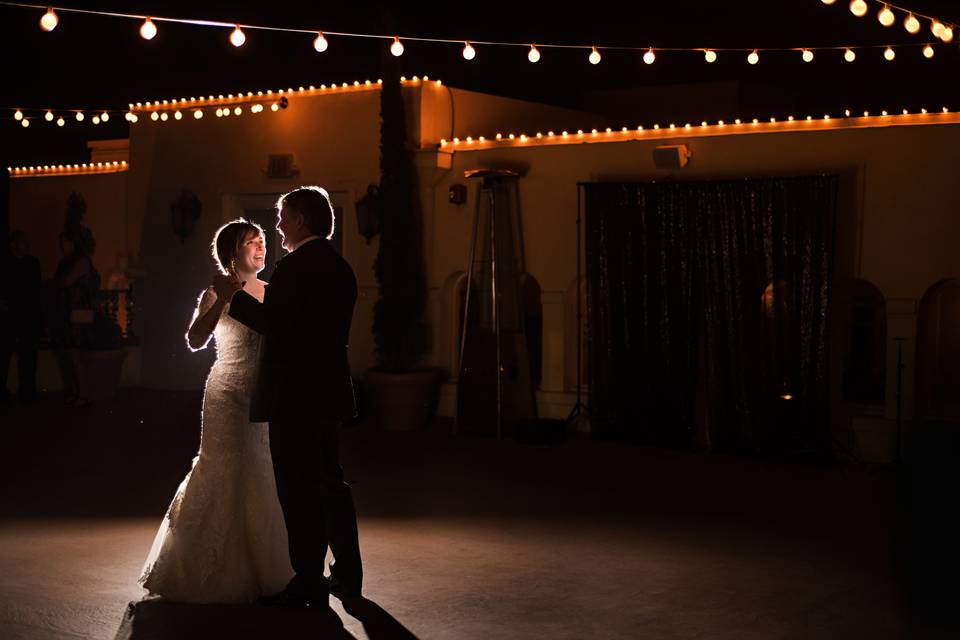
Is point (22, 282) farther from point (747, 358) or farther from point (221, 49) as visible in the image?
point (747, 358)

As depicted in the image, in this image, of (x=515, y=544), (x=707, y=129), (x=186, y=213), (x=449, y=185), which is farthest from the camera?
(x=186, y=213)

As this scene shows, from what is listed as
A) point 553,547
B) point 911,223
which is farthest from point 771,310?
point 553,547

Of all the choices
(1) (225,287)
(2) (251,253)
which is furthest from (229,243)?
(1) (225,287)

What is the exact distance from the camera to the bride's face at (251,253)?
200 inches

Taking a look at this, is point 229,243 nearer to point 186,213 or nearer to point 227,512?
point 227,512

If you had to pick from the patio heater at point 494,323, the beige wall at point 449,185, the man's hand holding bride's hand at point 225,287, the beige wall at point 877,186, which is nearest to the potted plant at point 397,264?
the beige wall at point 449,185

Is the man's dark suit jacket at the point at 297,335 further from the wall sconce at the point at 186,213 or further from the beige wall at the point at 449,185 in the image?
the wall sconce at the point at 186,213

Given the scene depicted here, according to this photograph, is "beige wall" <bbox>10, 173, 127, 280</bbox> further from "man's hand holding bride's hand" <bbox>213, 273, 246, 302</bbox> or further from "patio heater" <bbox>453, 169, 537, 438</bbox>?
"man's hand holding bride's hand" <bbox>213, 273, 246, 302</bbox>

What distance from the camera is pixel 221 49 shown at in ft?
41.9

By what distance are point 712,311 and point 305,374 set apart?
17.6 ft

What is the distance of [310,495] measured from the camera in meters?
4.76

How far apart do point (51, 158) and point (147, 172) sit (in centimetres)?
428

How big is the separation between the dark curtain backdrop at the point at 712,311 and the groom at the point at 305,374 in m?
5.05

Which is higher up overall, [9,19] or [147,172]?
[9,19]
